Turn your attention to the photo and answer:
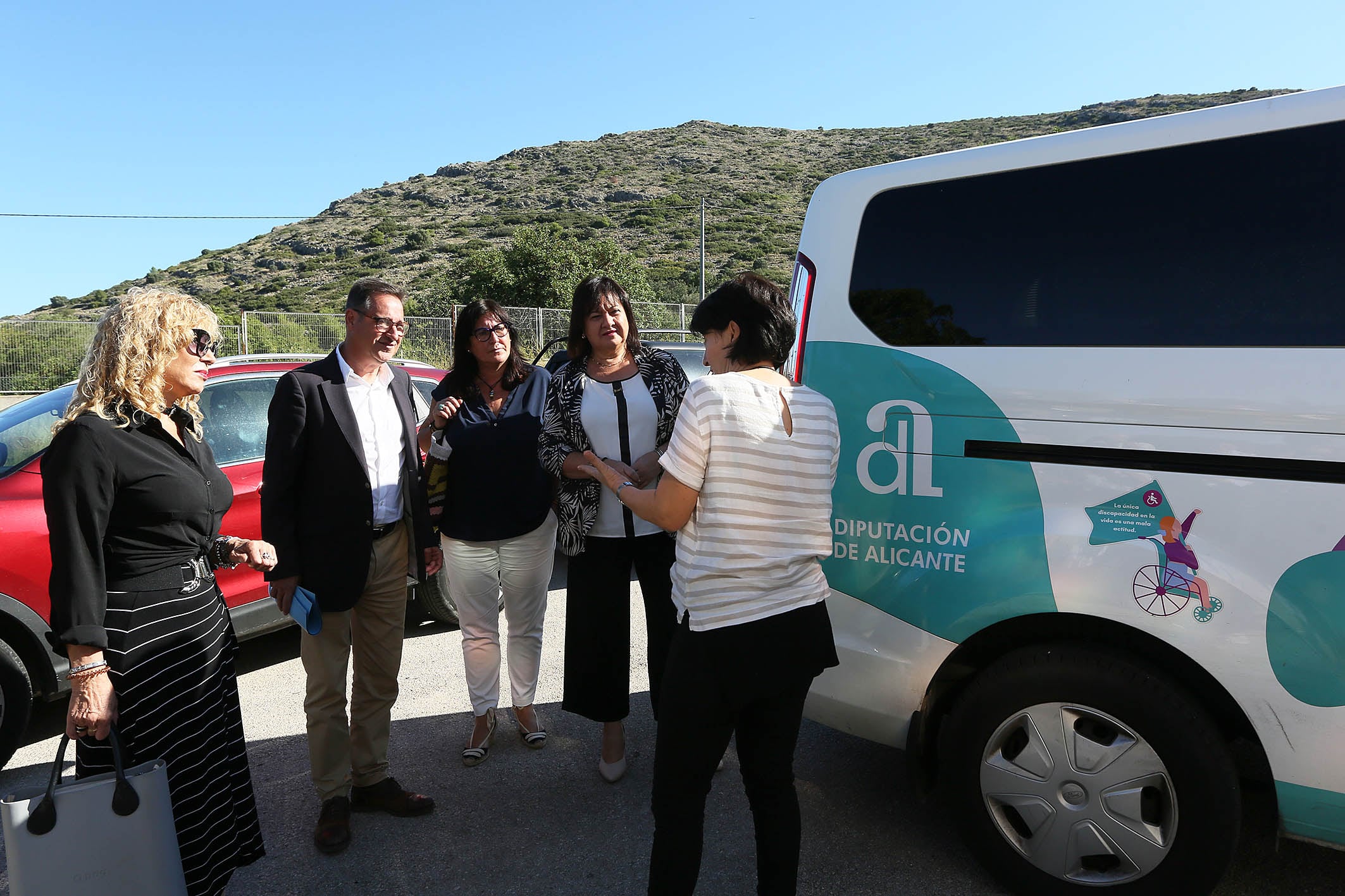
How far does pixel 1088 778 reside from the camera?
7.44 feet

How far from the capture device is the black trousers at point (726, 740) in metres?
1.98

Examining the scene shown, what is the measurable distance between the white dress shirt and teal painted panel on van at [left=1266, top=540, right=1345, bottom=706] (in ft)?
8.92

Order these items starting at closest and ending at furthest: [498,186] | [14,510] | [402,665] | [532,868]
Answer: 1. [532,868]
2. [14,510]
3. [402,665]
4. [498,186]

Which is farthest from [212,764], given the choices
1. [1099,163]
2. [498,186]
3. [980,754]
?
[498,186]

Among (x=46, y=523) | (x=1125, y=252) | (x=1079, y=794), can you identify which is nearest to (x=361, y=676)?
(x=46, y=523)

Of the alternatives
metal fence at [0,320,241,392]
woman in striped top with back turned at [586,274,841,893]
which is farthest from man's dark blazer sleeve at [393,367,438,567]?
metal fence at [0,320,241,392]

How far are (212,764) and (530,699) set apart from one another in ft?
4.94

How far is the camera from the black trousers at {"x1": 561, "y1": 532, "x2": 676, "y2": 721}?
329 centimetres

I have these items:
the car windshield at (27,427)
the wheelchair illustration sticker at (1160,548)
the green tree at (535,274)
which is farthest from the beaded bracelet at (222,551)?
the green tree at (535,274)

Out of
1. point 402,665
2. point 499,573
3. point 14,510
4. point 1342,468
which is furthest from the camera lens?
point 402,665

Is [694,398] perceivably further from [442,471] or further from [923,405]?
[442,471]

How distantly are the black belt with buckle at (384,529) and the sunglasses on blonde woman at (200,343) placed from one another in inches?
35.9

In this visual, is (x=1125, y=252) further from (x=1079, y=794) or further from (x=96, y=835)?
(x=96, y=835)

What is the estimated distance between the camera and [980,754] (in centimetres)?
240
